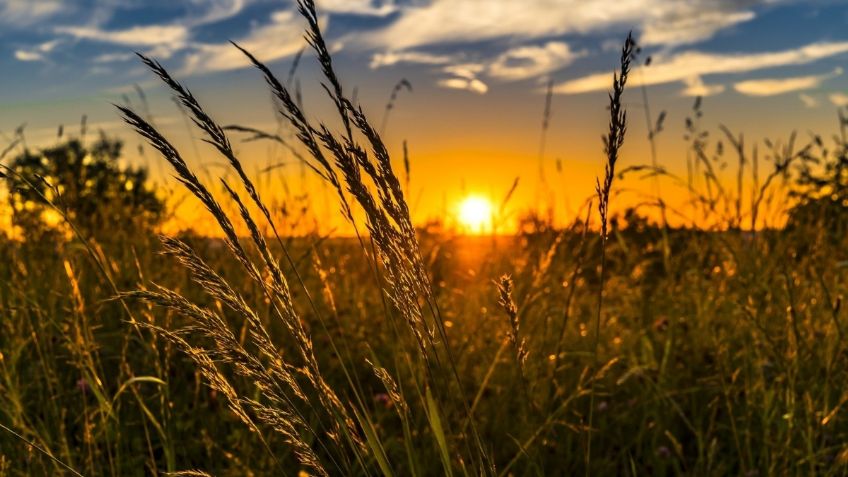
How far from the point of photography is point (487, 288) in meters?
4.32

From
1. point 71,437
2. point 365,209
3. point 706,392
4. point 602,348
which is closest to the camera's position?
point 365,209

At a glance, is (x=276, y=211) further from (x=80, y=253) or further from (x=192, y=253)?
(x=192, y=253)

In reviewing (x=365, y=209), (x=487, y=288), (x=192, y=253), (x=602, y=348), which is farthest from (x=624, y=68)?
(x=487, y=288)

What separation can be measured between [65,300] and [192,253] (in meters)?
3.14

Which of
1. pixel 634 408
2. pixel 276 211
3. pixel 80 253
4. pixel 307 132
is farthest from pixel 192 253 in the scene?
pixel 80 253

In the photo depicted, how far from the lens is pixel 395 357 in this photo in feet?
6.18

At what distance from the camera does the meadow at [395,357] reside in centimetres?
120

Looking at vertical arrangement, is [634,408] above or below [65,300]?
below

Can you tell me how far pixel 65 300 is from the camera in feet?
12.8

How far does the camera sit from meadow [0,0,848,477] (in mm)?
1201

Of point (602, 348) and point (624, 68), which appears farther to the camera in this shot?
point (602, 348)

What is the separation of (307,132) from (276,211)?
3082 millimetres

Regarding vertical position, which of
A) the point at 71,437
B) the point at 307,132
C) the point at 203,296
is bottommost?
the point at 71,437

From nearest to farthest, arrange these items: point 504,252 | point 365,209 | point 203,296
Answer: point 365,209 → point 203,296 → point 504,252
